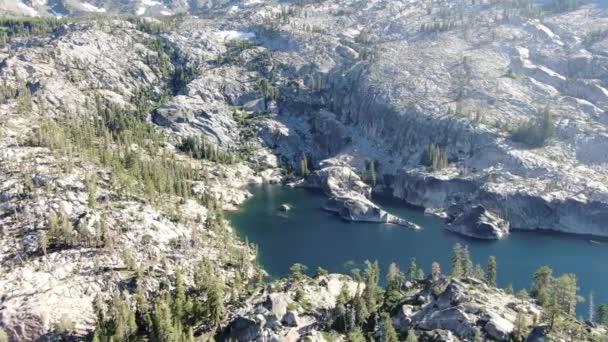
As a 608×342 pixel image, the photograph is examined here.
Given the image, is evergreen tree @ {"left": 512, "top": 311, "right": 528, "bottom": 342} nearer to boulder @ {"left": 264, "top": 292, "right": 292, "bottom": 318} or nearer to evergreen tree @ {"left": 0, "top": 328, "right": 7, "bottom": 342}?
boulder @ {"left": 264, "top": 292, "right": 292, "bottom": 318}

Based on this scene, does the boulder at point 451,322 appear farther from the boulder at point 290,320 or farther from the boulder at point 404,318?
the boulder at point 290,320

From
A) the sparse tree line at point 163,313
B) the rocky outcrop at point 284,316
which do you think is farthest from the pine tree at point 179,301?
the rocky outcrop at point 284,316

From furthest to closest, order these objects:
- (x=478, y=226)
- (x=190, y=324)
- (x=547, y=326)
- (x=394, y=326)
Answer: (x=478, y=226) < (x=190, y=324) < (x=394, y=326) < (x=547, y=326)

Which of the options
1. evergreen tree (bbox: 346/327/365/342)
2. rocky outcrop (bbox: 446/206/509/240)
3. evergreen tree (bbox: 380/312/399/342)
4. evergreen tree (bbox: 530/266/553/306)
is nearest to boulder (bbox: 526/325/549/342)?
evergreen tree (bbox: 530/266/553/306)

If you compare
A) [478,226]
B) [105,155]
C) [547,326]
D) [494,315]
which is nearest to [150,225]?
[105,155]

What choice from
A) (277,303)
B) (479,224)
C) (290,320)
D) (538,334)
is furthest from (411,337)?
(479,224)

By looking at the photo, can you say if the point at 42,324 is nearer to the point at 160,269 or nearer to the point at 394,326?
the point at 160,269
